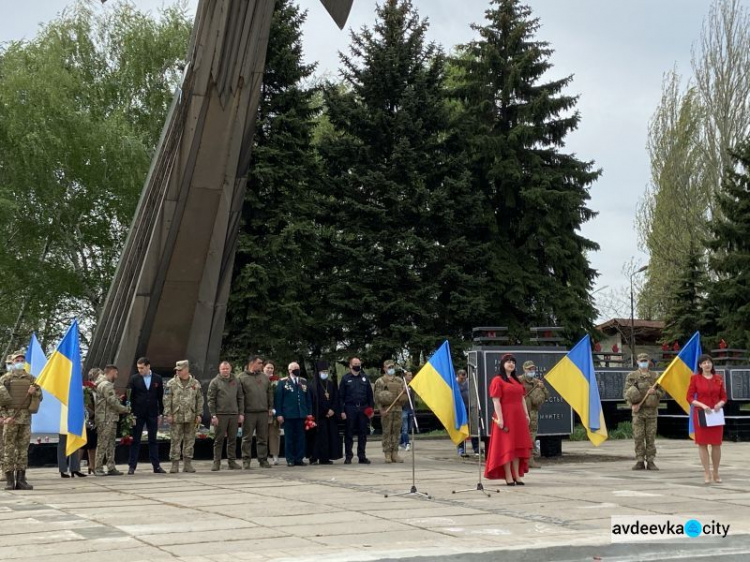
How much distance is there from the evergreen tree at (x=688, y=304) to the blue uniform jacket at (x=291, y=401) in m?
22.4

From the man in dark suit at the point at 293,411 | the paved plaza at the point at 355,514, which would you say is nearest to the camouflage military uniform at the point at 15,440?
the paved plaza at the point at 355,514

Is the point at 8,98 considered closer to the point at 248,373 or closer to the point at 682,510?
the point at 248,373

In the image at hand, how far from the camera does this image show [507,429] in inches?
489

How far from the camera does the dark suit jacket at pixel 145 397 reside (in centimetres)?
1576

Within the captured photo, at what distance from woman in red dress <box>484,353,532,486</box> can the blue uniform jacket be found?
195 inches

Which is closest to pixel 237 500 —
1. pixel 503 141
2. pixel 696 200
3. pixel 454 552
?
pixel 454 552

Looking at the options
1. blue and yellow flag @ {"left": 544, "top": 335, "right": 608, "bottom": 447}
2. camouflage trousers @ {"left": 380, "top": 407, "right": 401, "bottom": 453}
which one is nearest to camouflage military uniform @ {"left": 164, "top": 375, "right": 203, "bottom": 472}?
camouflage trousers @ {"left": 380, "top": 407, "right": 401, "bottom": 453}

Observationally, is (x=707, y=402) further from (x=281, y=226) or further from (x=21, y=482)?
(x=281, y=226)

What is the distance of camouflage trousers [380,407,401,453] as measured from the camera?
16.9 metres

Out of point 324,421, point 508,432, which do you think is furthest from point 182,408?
point 508,432

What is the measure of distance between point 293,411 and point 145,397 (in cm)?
246

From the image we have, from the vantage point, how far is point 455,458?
18.5 metres

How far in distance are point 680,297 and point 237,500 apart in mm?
28812

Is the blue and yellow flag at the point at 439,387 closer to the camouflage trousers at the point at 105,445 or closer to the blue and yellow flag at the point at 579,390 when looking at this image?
the blue and yellow flag at the point at 579,390
